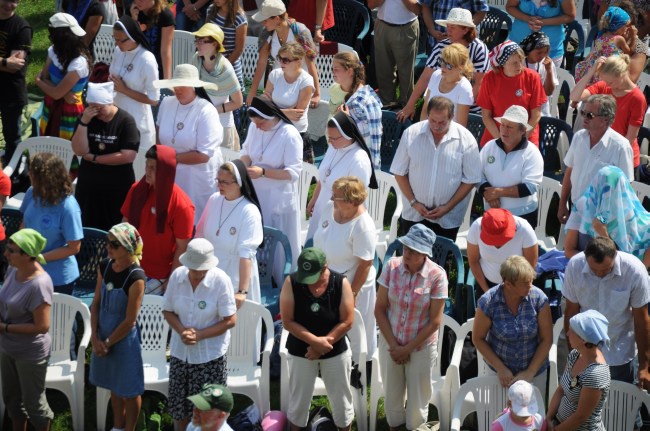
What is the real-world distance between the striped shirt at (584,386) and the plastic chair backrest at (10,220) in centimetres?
419

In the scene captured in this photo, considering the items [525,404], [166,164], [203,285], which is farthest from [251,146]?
[525,404]

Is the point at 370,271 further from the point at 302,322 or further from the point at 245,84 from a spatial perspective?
the point at 245,84

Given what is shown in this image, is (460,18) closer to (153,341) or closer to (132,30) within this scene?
(132,30)

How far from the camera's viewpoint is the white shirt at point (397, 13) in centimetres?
1226

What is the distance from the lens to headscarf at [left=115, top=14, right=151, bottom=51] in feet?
34.7

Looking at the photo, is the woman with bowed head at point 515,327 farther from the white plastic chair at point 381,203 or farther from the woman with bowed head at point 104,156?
the woman with bowed head at point 104,156

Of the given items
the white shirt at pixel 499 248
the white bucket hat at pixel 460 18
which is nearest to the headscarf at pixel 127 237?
the white shirt at pixel 499 248

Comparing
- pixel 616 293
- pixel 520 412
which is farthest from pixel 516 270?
pixel 520 412

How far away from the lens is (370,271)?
29.5 feet

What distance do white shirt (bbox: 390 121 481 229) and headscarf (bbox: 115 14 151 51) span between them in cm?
243

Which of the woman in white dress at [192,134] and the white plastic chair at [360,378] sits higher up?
the woman in white dress at [192,134]

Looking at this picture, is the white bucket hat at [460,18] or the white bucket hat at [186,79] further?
Result: the white bucket hat at [460,18]

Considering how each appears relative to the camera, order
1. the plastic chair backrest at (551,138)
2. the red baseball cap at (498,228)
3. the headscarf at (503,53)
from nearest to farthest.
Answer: the red baseball cap at (498,228)
the headscarf at (503,53)
the plastic chair backrest at (551,138)

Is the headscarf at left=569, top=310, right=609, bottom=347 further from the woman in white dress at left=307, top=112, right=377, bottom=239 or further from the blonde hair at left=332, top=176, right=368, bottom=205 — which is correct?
the woman in white dress at left=307, top=112, right=377, bottom=239
